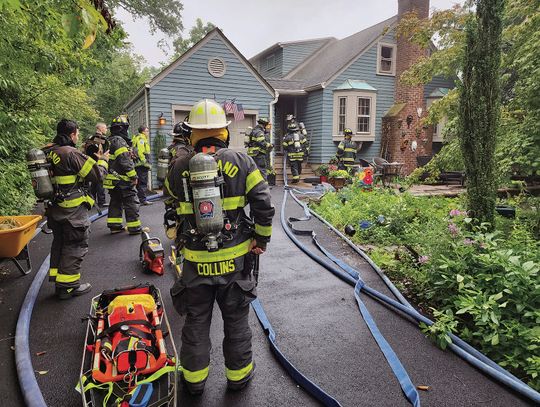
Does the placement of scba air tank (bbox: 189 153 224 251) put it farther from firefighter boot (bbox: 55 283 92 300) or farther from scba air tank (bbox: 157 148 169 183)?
scba air tank (bbox: 157 148 169 183)

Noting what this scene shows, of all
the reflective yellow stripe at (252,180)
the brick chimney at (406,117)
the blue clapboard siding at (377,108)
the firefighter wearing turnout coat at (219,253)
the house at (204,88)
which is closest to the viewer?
the firefighter wearing turnout coat at (219,253)

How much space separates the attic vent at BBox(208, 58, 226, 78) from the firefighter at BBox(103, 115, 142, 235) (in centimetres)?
741

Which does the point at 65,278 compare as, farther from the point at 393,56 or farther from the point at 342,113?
the point at 393,56

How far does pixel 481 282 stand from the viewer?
3.64 metres

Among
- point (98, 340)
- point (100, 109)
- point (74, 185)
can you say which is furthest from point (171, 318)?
point (100, 109)

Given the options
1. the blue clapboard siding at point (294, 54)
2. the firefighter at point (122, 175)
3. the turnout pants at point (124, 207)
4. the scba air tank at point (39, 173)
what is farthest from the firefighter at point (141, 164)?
the blue clapboard siding at point (294, 54)

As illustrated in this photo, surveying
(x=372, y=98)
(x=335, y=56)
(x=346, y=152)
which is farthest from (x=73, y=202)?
(x=335, y=56)

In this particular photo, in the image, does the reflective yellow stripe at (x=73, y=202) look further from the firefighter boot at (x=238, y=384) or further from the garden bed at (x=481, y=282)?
the garden bed at (x=481, y=282)

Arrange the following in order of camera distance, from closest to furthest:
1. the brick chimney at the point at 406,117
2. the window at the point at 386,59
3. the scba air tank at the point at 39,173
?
the scba air tank at the point at 39,173 → the brick chimney at the point at 406,117 → the window at the point at 386,59

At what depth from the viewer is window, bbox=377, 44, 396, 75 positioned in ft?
53.7

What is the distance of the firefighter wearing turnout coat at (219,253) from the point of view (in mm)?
2562

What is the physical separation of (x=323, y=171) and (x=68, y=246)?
11.4 metres

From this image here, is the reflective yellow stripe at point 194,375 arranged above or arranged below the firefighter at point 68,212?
below

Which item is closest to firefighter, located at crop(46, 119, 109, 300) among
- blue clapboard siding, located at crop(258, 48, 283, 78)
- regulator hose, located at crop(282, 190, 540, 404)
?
regulator hose, located at crop(282, 190, 540, 404)
